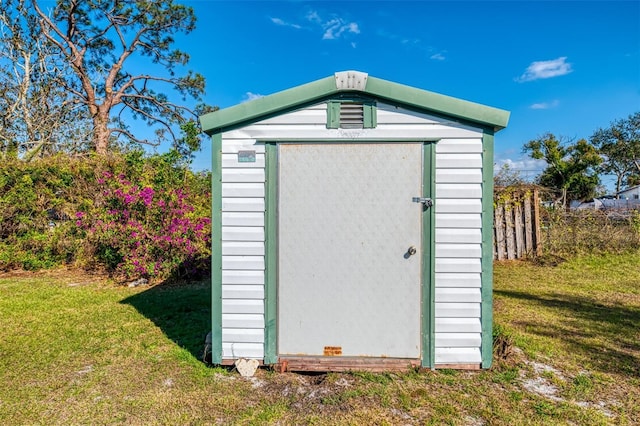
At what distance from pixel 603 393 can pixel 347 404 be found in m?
1.93

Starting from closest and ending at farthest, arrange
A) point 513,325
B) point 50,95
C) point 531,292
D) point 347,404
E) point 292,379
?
point 347,404, point 292,379, point 513,325, point 531,292, point 50,95

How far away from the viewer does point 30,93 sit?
39.7ft

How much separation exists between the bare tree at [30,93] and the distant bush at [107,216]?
4051mm

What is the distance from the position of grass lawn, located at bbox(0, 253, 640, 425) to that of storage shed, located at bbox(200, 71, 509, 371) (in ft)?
0.99

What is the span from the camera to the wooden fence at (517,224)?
8.05 meters

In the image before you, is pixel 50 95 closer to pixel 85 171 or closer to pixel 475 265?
pixel 85 171

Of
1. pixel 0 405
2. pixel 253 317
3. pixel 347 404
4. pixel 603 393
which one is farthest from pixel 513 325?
pixel 0 405

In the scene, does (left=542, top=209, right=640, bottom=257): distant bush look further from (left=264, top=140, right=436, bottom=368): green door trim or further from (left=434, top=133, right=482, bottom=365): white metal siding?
(left=264, top=140, right=436, bottom=368): green door trim

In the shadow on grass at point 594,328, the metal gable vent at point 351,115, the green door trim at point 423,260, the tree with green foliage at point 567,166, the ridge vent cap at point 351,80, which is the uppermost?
the tree with green foliage at point 567,166

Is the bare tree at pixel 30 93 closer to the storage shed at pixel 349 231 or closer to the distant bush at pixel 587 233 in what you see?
the storage shed at pixel 349 231

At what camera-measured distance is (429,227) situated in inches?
124

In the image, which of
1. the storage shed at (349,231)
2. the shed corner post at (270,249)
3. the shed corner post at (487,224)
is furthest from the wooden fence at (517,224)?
the shed corner post at (270,249)

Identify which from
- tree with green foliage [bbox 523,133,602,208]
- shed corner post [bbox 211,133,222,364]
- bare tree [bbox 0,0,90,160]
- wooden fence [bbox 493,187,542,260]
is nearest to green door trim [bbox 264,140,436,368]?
shed corner post [bbox 211,133,222,364]

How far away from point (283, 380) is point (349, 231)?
1.33 metres
